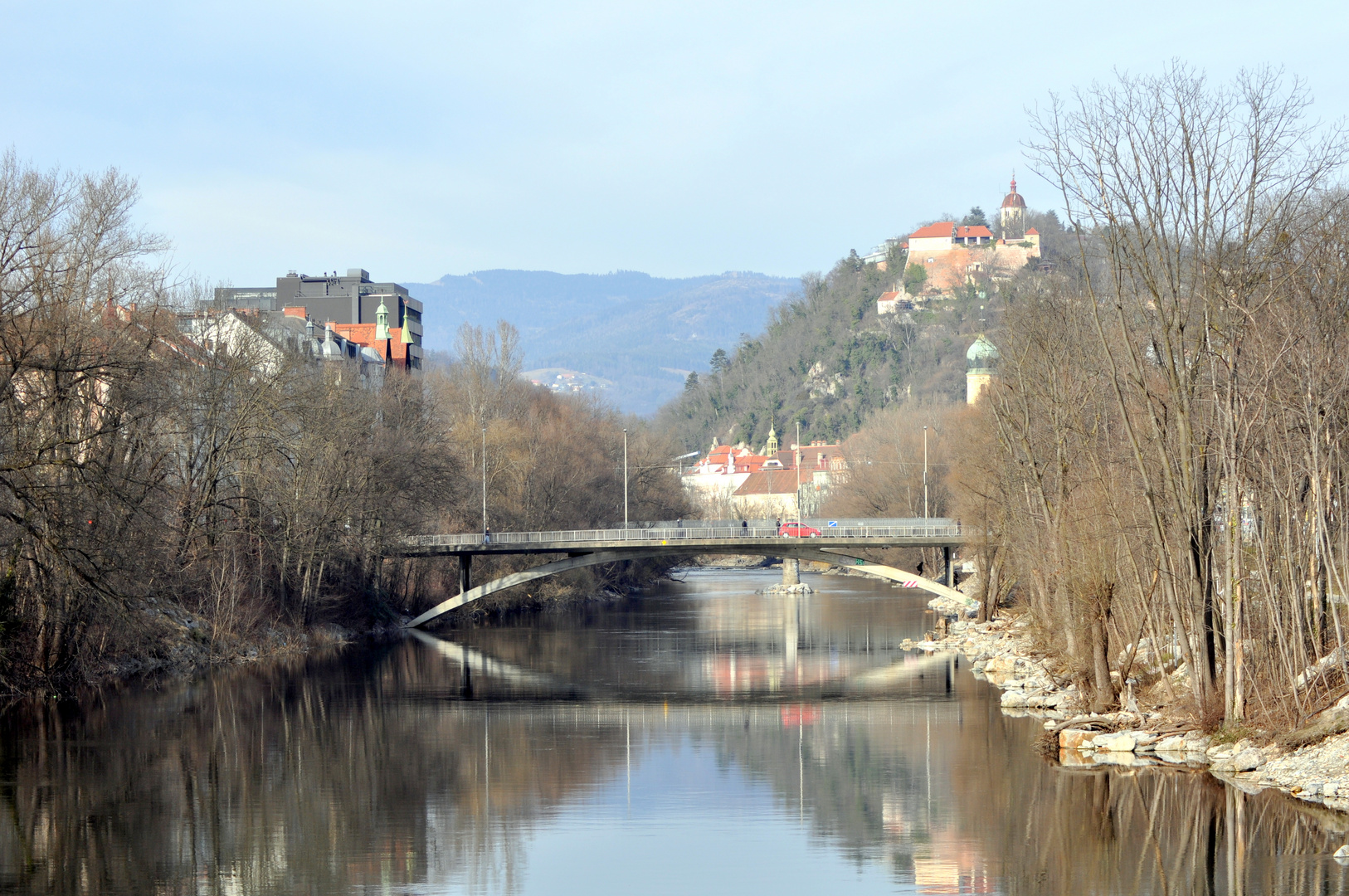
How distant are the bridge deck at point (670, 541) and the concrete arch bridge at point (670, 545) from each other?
3cm

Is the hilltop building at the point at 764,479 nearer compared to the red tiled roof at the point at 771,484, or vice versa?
the hilltop building at the point at 764,479

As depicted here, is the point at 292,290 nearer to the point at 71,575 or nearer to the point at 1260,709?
the point at 71,575

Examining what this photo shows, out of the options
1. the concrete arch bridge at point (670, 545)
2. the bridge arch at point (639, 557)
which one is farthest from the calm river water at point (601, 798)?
the bridge arch at point (639, 557)

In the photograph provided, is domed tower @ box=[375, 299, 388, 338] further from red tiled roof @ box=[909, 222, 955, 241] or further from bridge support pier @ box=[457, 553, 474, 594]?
red tiled roof @ box=[909, 222, 955, 241]

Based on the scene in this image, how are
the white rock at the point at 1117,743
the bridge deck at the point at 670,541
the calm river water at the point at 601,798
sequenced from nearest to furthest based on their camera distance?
the calm river water at the point at 601,798 < the white rock at the point at 1117,743 < the bridge deck at the point at 670,541

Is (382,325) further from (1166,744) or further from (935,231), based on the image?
(935,231)

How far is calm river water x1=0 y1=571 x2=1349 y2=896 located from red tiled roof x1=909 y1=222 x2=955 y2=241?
14651 cm

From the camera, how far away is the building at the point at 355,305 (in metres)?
83.7

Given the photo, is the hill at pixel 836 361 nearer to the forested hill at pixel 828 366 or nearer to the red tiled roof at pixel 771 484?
the forested hill at pixel 828 366

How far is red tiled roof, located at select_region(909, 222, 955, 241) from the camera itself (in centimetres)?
17925

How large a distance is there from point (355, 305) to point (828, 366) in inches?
3680

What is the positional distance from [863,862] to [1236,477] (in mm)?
7796

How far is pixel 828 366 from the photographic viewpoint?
176 metres

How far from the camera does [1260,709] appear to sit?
819 inches
